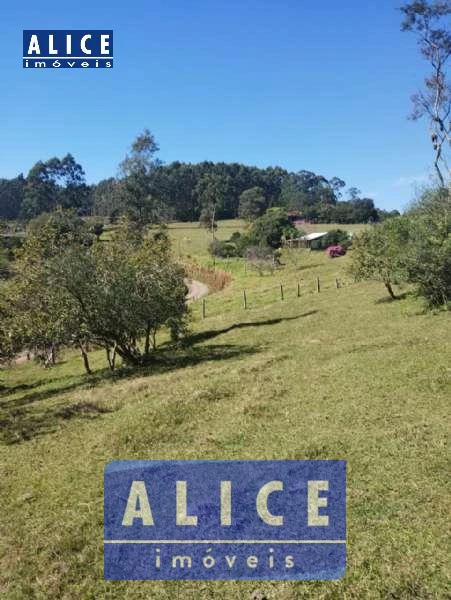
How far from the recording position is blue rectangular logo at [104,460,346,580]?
20.9ft

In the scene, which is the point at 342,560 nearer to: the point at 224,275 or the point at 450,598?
the point at 450,598

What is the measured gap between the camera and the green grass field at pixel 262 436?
20.1ft

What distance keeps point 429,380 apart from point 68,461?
28.9ft

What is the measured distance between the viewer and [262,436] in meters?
10.2

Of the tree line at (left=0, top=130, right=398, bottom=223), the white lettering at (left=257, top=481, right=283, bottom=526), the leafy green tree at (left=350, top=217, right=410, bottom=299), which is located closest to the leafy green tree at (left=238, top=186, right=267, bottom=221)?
the tree line at (left=0, top=130, right=398, bottom=223)

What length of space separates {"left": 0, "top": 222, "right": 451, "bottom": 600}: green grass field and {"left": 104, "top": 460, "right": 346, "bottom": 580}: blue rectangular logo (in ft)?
0.79

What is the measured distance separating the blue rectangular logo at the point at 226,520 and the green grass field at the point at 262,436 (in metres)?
0.24

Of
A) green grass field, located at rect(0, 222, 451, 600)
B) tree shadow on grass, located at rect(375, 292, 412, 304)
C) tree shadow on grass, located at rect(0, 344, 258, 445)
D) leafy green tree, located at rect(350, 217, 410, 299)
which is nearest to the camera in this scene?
green grass field, located at rect(0, 222, 451, 600)

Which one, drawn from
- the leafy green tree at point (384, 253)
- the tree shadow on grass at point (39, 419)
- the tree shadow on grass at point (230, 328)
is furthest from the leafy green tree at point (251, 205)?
the tree shadow on grass at point (39, 419)

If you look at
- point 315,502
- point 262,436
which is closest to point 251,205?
point 262,436

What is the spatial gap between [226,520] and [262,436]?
3050mm

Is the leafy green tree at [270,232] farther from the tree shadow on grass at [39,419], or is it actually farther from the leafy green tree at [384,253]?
the tree shadow on grass at [39,419]

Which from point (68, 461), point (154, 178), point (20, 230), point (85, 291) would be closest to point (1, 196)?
point (20, 230)

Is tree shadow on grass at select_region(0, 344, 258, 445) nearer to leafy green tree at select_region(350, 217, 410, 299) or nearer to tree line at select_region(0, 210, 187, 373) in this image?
tree line at select_region(0, 210, 187, 373)
